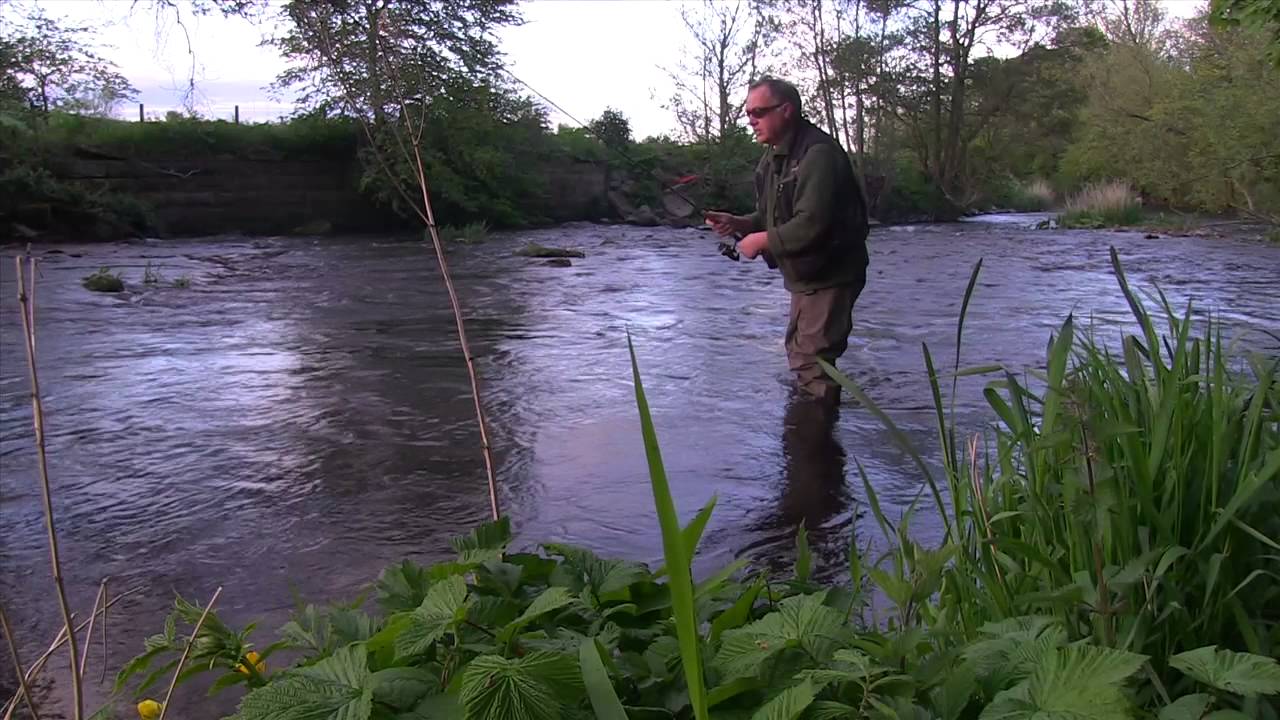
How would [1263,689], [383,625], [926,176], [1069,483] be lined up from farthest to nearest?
[926,176] < [1069,483] < [383,625] < [1263,689]

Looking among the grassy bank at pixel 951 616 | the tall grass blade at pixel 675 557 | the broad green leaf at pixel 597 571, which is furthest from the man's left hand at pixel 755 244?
the tall grass blade at pixel 675 557

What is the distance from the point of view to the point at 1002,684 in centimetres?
170

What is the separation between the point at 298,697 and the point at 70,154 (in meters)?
29.2

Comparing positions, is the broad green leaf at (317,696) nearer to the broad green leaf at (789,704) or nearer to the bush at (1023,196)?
the broad green leaf at (789,704)

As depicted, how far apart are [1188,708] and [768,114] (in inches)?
191

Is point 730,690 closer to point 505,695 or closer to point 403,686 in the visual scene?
point 505,695

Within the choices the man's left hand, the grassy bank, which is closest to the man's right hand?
the man's left hand

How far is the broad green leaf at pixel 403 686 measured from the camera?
166cm

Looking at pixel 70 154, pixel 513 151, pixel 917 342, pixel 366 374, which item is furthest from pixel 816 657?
pixel 513 151

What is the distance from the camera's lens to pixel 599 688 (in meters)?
1.52

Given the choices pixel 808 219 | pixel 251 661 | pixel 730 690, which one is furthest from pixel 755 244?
pixel 730 690

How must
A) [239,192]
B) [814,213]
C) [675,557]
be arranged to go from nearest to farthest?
[675,557], [814,213], [239,192]

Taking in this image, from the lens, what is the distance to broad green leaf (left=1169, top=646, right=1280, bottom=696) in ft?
5.17

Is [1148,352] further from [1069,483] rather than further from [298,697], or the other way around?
[298,697]
